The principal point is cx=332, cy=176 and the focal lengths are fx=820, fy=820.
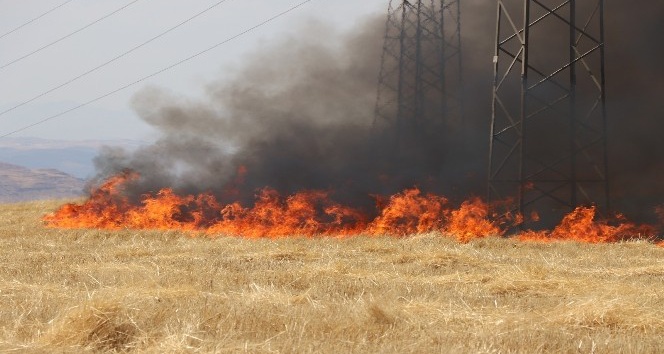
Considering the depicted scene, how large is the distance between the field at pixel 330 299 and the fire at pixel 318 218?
11.0ft

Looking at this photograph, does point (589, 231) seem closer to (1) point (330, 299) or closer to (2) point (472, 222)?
(2) point (472, 222)

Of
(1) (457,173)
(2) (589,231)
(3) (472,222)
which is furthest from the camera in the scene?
(1) (457,173)

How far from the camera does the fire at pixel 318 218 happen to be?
2102 centimetres

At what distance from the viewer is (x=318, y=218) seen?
23.1 m

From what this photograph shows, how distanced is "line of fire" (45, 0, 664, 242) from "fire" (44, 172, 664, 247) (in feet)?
0.14

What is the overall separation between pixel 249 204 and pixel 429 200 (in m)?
5.66

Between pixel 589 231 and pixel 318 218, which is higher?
pixel 318 218

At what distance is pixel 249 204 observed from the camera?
82.5 feet

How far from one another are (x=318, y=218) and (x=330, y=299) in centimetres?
1306

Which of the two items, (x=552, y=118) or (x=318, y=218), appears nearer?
(x=318, y=218)

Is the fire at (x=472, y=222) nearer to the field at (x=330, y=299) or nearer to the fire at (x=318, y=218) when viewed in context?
the fire at (x=318, y=218)

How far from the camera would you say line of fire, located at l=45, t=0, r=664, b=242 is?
70.9ft

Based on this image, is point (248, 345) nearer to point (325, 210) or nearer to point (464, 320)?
point (464, 320)

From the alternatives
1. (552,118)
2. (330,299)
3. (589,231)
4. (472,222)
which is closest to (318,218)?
(472,222)
